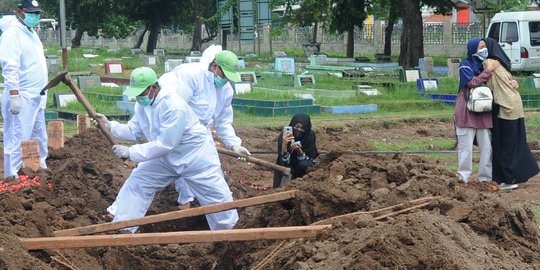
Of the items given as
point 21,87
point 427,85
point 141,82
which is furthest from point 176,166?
point 427,85

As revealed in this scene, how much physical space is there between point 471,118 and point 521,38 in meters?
22.7

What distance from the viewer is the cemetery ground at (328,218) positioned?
19.0 feet

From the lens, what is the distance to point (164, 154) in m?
8.55

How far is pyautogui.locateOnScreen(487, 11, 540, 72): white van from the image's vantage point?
32500mm

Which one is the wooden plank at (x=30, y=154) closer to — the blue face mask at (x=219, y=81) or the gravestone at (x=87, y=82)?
the blue face mask at (x=219, y=81)

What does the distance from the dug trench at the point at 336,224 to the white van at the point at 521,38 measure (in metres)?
24.0

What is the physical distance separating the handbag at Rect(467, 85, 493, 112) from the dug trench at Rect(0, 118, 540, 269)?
7.27 ft

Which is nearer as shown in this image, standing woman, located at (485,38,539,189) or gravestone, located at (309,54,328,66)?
standing woman, located at (485,38,539,189)

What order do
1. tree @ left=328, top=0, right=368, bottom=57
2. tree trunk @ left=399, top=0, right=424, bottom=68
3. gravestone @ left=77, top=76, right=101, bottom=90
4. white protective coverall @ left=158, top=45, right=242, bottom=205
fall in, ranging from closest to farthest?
white protective coverall @ left=158, top=45, right=242, bottom=205 < gravestone @ left=77, top=76, right=101, bottom=90 < tree trunk @ left=399, top=0, right=424, bottom=68 < tree @ left=328, top=0, right=368, bottom=57

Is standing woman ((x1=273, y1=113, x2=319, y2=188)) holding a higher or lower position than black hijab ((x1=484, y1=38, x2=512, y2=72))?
lower

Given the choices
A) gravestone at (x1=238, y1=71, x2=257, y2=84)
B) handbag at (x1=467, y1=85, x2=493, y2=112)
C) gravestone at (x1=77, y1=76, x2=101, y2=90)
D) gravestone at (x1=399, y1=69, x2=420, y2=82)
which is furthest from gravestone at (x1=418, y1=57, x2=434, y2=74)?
handbag at (x1=467, y1=85, x2=493, y2=112)

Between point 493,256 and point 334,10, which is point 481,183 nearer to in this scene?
point 493,256

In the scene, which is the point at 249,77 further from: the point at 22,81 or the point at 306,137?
the point at 306,137

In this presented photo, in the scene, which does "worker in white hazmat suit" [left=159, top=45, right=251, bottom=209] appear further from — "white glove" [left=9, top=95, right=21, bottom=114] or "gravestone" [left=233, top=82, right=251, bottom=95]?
"gravestone" [left=233, top=82, right=251, bottom=95]
